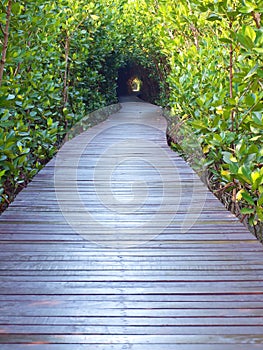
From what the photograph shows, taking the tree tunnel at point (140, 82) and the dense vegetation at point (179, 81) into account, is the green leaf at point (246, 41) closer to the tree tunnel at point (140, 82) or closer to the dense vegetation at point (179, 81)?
the dense vegetation at point (179, 81)

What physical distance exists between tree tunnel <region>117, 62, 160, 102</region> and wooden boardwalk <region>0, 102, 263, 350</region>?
9.47 m

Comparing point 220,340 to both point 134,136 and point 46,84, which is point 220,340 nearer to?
point 46,84

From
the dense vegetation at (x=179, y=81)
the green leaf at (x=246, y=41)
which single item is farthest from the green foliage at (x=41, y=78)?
the green leaf at (x=246, y=41)

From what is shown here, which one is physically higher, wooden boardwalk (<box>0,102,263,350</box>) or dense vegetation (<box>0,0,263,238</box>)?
dense vegetation (<box>0,0,263,238</box>)

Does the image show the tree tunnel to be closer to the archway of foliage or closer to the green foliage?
the green foliage

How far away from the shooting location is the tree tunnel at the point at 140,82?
13.3 meters

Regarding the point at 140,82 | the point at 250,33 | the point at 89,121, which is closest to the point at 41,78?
the point at 250,33

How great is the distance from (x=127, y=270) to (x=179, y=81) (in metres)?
3.50

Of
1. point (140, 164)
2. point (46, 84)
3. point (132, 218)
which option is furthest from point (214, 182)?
A: point (46, 84)

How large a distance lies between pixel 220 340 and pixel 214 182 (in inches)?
117

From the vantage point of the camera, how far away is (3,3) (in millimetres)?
2926

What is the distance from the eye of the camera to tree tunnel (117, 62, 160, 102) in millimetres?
13305

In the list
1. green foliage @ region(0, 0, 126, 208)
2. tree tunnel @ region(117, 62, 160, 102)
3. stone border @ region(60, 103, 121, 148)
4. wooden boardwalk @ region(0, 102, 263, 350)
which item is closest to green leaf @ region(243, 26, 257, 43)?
wooden boardwalk @ region(0, 102, 263, 350)

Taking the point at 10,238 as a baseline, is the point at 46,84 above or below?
above
